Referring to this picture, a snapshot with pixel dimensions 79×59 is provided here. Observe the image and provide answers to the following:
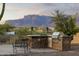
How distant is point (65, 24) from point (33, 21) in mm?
347

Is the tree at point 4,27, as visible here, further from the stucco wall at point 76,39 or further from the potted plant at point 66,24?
the stucco wall at point 76,39

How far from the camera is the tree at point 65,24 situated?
1.94 meters

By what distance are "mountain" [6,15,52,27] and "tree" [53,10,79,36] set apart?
9 centimetres

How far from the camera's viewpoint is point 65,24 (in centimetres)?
A: 194

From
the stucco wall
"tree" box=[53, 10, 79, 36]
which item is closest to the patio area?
the stucco wall

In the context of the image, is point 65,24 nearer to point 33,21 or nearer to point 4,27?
point 33,21

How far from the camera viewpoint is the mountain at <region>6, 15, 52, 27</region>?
76.3 inches

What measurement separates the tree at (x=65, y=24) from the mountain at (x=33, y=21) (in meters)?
0.09

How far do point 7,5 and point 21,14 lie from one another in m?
0.18

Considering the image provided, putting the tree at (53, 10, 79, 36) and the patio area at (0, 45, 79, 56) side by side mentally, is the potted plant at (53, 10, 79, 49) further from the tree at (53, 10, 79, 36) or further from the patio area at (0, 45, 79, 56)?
the patio area at (0, 45, 79, 56)

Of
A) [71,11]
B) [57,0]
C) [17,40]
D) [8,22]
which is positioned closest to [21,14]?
[8,22]

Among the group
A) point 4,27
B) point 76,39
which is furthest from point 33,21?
point 76,39

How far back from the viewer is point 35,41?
1.97m

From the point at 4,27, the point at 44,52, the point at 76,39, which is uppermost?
the point at 4,27
